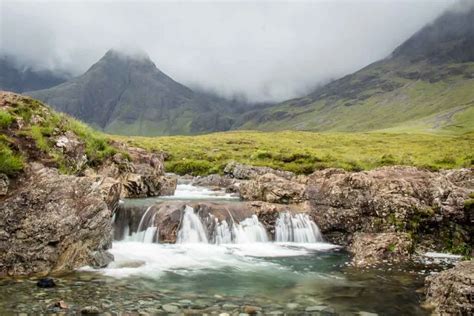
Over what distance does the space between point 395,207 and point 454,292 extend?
14924 mm

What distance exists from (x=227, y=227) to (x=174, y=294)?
13.9 meters

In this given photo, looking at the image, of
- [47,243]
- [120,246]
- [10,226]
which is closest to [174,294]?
[47,243]

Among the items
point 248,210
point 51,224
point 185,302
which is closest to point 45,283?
point 51,224

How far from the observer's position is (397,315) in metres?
15.6

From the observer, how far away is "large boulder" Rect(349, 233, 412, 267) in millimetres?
24797

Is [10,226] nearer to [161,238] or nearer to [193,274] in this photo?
[193,274]

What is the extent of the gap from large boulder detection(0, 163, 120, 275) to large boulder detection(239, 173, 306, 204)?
61.8 feet

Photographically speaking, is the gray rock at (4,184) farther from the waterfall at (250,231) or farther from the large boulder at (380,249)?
the large boulder at (380,249)

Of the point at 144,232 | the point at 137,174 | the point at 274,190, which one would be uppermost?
the point at 137,174

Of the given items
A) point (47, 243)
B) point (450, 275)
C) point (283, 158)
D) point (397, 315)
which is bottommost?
point (397, 315)

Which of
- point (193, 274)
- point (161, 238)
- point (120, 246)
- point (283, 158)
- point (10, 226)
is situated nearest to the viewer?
point (10, 226)

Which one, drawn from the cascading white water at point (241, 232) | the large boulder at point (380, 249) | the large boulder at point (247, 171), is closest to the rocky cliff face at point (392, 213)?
the large boulder at point (380, 249)

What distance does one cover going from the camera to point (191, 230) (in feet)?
98.9

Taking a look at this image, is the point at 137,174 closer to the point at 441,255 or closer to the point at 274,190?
the point at 274,190
